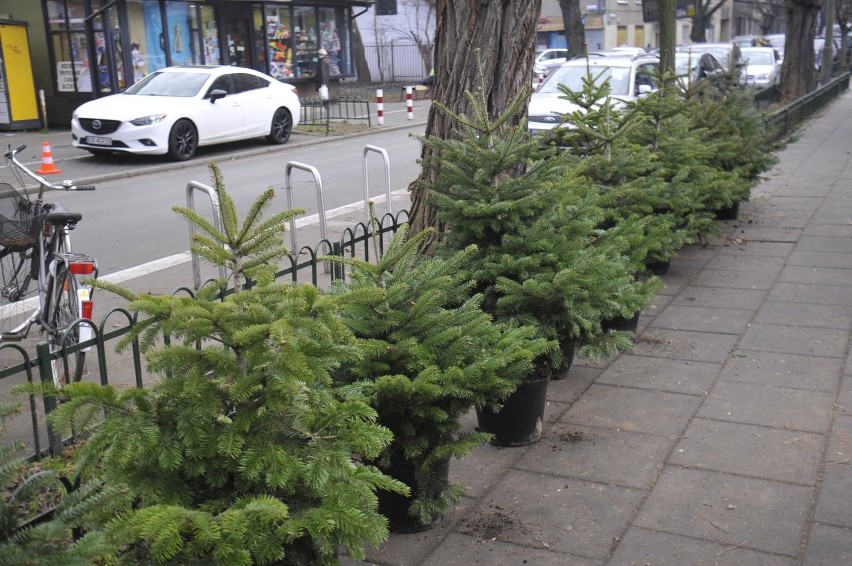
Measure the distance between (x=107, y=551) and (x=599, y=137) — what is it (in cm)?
574

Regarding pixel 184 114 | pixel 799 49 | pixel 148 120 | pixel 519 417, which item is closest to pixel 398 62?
pixel 799 49

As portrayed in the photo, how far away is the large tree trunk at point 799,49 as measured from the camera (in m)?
27.4

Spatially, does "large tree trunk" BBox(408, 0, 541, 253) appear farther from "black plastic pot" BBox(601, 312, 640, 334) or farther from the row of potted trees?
"black plastic pot" BBox(601, 312, 640, 334)

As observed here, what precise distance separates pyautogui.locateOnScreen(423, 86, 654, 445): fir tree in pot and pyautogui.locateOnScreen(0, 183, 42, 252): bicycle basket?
2.68 m

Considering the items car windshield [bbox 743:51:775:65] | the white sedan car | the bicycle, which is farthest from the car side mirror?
car windshield [bbox 743:51:775:65]

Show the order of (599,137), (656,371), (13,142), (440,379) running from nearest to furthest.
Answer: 1. (440,379)
2. (656,371)
3. (599,137)
4. (13,142)

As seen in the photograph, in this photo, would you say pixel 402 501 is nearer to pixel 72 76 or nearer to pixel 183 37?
pixel 72 76

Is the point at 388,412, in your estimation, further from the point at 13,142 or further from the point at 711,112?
the point at 13,142

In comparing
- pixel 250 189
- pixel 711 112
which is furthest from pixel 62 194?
pixel 711 112

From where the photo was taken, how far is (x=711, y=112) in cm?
1084

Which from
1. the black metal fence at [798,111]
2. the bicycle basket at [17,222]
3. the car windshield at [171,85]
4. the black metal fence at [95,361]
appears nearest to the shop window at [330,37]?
the car windshield at [171,85]

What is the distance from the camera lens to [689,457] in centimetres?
500

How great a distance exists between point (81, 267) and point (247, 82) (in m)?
14.7

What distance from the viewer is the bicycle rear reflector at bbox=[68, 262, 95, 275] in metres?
5.94
